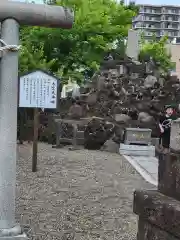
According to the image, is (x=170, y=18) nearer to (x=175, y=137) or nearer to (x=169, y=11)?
(x=169, y=11)

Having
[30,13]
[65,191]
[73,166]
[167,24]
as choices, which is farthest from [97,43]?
[167,24]

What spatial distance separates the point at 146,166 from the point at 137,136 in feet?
7.89

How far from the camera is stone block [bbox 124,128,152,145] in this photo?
1324 cm

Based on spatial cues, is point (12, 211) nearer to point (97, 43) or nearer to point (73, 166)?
point (73, 166)

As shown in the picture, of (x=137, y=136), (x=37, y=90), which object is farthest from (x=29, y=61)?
(x=37, y=90)

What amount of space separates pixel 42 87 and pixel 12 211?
4.96 m

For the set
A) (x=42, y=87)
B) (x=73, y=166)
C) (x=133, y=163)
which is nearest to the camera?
(x=42, y=87)

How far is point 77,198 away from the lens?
23.6 ft

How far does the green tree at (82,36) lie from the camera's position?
71.5ft

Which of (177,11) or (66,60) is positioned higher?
(177,11)

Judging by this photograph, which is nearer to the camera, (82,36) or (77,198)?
(77,198)

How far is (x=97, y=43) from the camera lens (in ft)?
74.0

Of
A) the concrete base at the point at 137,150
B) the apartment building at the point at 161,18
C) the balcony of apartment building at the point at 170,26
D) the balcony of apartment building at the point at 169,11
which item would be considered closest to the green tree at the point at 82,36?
the concrete base at the point at 137,150

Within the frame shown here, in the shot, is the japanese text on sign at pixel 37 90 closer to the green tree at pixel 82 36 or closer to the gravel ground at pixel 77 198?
the gravel ground at pixel 77 198
